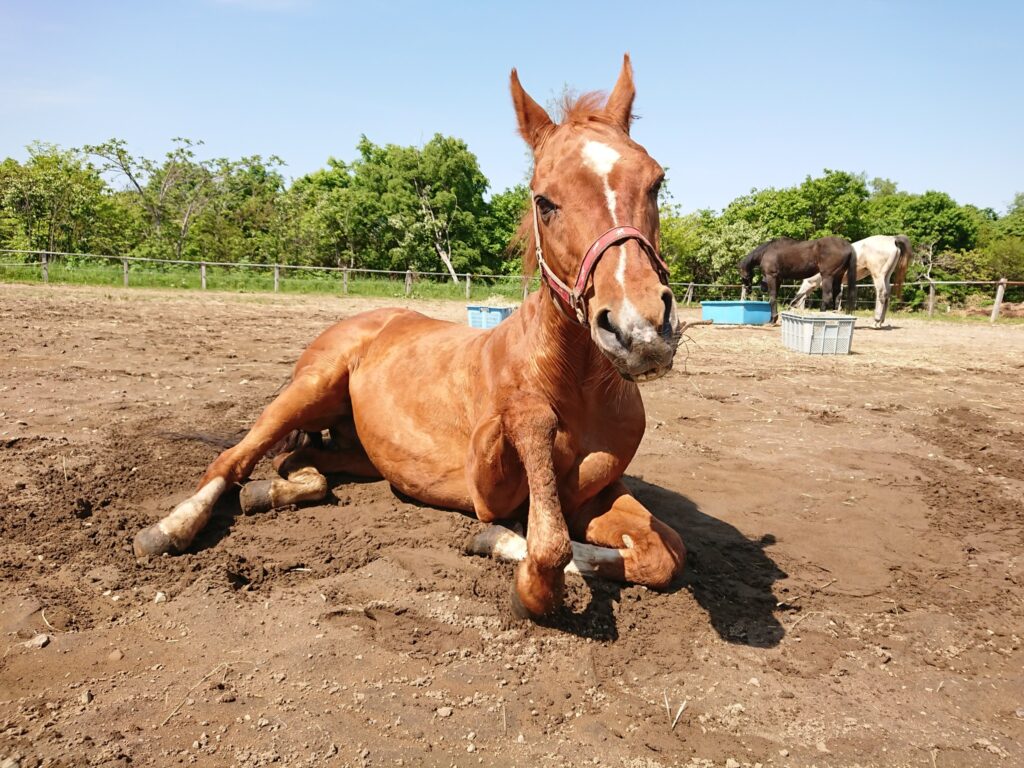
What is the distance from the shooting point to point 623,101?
2877mm

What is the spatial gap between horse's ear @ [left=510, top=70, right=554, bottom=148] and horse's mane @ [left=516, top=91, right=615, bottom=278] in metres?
0.04

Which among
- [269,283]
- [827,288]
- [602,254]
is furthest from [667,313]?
[269,283]

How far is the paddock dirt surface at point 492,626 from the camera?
2.06m

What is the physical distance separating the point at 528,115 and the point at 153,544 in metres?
2.80

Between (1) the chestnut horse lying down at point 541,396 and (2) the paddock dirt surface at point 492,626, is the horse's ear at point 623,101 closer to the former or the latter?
(1) the chestnut horse lying down at point 541,396

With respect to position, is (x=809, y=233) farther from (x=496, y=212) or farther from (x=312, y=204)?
(x=312, y=204)

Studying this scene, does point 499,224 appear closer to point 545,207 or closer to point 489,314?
point 489,314

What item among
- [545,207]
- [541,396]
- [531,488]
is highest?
[545,207]

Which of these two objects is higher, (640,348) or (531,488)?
(640,348)

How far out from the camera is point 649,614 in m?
2.81

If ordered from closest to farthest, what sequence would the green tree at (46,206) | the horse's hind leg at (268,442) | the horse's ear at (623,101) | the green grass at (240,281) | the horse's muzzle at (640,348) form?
the horse's muzzle at (640,348) < the horse's ear at (623,101) < the horse's hind leg at (268,442) < the green grass at (240,281) < the green tree at (46,206)

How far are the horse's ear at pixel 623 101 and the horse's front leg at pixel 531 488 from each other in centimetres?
132

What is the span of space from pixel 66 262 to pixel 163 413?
80.5 ft

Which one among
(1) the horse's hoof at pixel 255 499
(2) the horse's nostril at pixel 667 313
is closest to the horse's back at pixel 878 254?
(1) the horse's hoof at pixel 255 499
